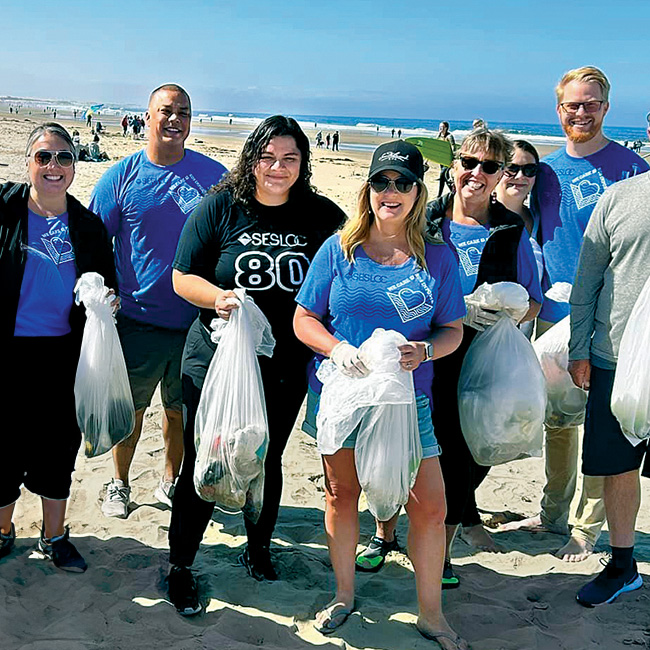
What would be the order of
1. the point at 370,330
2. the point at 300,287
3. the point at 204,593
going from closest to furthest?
the point at 370,330 < the point at 300,287 < the point at 204,593

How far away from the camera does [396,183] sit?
2596mm

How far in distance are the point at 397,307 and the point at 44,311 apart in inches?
59.3

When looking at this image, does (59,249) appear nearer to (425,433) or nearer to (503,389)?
(425,433)

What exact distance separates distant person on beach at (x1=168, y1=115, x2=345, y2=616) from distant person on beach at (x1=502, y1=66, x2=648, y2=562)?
1.25m

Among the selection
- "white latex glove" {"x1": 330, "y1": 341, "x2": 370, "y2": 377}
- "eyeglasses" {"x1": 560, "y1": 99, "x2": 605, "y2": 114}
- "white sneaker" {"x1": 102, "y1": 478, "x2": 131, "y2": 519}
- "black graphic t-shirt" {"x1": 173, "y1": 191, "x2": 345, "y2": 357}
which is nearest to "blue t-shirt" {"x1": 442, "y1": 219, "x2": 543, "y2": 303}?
"black graphic t-shirt" {"x1": 173, "y1": 191, "x2": 345, "y2": 357}

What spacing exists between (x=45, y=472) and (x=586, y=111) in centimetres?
313

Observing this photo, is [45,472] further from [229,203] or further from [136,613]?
[229,203]

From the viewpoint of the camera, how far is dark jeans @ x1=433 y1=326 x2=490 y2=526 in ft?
9.97

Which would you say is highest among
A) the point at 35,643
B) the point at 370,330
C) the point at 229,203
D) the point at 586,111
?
the point at 586,111

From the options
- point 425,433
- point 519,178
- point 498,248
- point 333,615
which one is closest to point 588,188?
point 519,178

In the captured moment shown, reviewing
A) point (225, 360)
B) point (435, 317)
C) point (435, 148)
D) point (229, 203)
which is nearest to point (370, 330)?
point (435, 317)

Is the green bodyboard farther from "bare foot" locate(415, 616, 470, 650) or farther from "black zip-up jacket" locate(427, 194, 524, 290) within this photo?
"bare foot" locate(415, 616, 470, 650)

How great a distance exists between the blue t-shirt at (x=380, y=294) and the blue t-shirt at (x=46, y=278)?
3.46ft

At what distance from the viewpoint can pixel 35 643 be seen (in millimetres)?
2633
